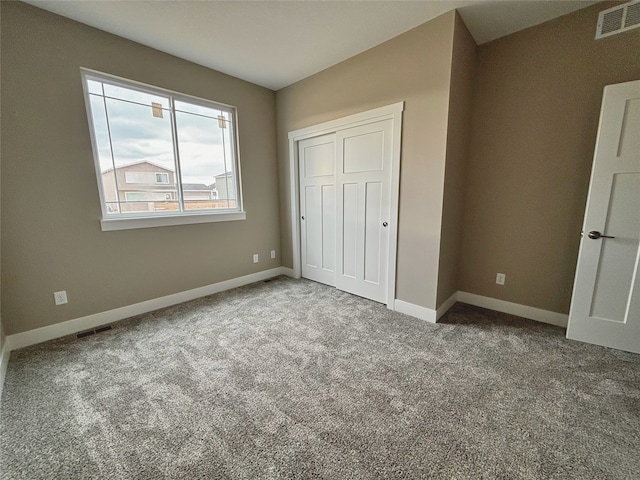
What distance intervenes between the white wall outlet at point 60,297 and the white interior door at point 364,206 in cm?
270

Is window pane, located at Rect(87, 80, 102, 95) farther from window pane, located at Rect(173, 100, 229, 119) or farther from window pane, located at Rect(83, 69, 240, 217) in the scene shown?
window pane, located at Rect(173, 100, 229, 119)

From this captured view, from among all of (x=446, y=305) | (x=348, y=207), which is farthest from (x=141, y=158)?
(x=446, y=305)

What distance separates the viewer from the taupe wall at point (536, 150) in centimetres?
206

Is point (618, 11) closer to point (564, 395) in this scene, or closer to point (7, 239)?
point (564, 395)

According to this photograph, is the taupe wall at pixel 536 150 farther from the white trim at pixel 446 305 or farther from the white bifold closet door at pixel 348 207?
the white bifold closet door at pixel 348 207

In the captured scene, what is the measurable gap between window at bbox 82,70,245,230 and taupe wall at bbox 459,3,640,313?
2873mm

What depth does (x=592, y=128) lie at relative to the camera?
2086 millimetres

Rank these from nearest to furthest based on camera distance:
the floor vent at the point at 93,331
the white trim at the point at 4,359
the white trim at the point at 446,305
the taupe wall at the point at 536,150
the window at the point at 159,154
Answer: the white trim at the point at 4,359, the taupe wall at the point at 536,150, the floor vent at the point at 93,331, the window at the point at 159,154, the white trim at the point at 446,305

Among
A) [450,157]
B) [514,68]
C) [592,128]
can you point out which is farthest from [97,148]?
[592,128]

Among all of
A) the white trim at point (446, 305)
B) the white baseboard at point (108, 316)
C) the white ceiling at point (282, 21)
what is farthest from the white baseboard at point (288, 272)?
the white ceiling at point (282, 21)

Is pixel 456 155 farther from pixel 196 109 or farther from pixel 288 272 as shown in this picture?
pixel 196 109

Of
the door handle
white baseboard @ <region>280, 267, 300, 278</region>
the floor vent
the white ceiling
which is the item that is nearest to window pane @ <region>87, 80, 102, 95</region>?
the white ceiling

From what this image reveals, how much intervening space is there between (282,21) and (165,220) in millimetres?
2200

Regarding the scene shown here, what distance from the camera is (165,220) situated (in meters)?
2.76
